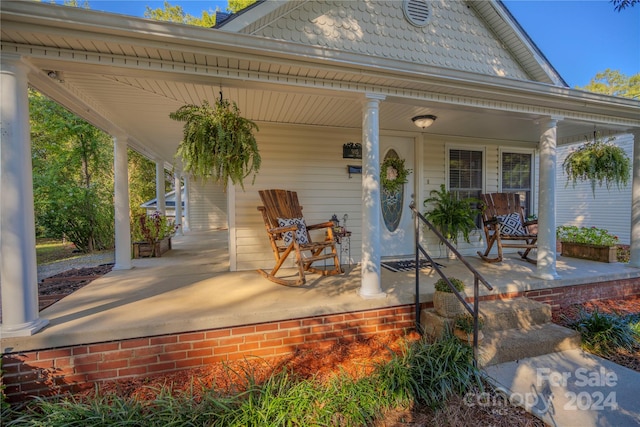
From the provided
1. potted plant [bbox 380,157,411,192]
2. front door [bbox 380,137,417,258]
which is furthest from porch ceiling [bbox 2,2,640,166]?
potted plant [bbox 380,157,411,192]

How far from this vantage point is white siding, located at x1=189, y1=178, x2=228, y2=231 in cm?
1052

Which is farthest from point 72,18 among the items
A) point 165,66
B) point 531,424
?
point 531,424

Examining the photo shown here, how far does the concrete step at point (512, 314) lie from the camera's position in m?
2.60

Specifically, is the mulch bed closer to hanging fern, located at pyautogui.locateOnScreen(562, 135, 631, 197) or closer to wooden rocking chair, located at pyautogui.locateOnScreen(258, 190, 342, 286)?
wooden rocking chair, located at pyautogui.locateOnScreen(258, 190, 342, 286)

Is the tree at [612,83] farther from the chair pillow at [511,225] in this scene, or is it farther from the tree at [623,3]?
the tree at [623,3]

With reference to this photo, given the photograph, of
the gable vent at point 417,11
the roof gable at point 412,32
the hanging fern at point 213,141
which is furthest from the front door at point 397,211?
the hanging fern at point 213,141

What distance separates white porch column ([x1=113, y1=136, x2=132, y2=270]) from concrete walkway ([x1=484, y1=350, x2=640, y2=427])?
4455 mm

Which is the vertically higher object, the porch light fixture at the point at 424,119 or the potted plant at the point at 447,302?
the porch light fixture at the point at 424,119

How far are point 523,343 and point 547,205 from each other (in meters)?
1.92

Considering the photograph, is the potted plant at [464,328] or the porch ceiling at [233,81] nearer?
the porch ceiling at [233,81]

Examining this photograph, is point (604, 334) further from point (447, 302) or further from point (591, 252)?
point (591, 252)

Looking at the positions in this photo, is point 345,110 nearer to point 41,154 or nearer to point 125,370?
point 125,370

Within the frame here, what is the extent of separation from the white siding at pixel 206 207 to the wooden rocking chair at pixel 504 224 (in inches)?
337

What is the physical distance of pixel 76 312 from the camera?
94.3 inches
